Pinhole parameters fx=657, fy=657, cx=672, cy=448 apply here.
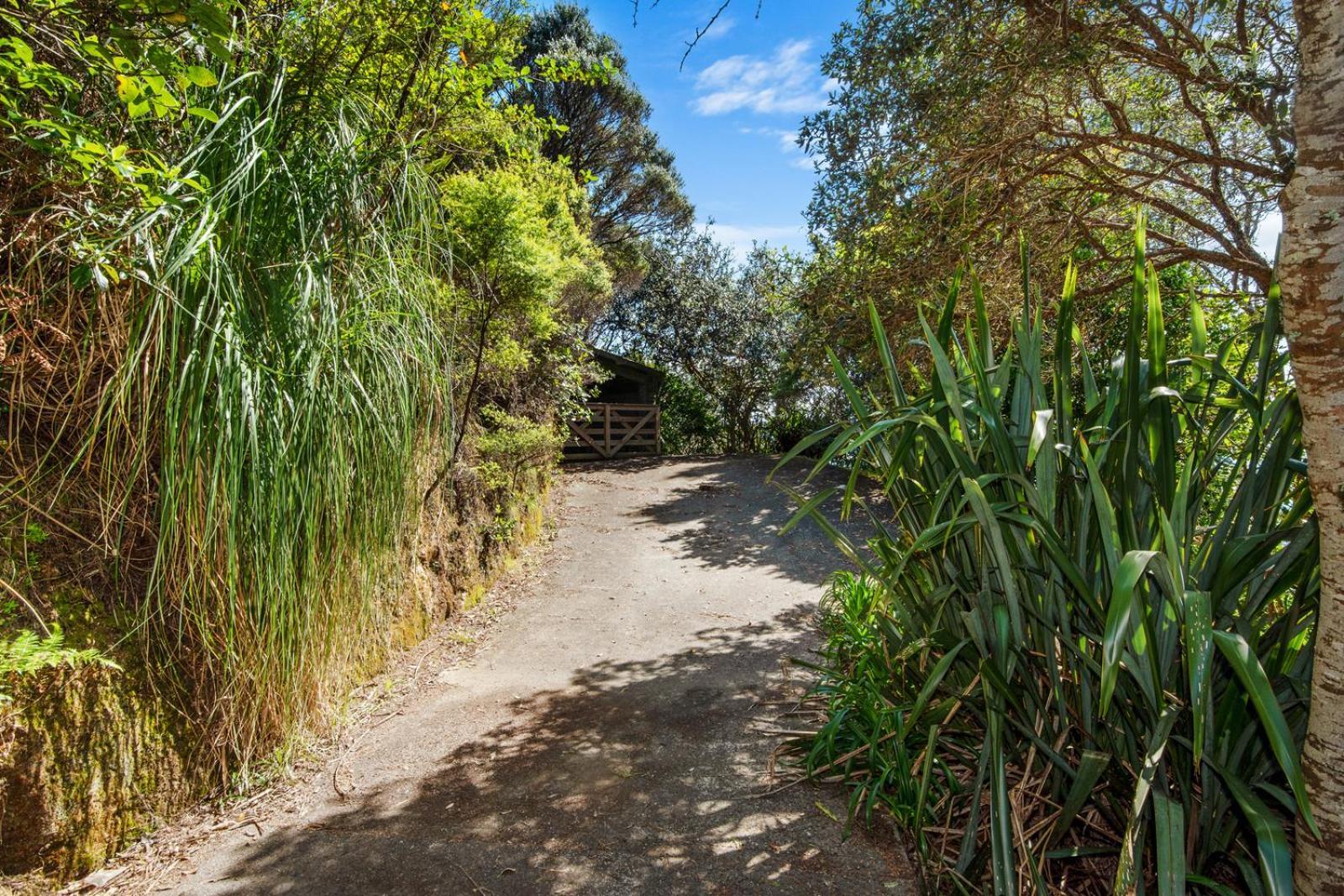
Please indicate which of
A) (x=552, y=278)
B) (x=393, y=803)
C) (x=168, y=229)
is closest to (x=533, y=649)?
(x=393, y=803)

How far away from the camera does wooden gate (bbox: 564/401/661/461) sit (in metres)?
12.8

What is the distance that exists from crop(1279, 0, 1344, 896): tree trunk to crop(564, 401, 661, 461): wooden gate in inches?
461

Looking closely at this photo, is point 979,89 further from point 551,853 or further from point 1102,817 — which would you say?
point 551,853

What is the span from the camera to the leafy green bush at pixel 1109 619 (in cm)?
134

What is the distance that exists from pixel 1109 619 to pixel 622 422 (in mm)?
12261

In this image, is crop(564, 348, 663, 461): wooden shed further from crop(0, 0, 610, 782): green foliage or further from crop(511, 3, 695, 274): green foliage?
crop(0, 0, 610, 782): green foliage

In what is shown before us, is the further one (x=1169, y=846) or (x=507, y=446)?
(x=507, y=446)

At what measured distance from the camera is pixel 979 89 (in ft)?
11.2

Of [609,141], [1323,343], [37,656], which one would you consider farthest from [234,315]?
[609,141]

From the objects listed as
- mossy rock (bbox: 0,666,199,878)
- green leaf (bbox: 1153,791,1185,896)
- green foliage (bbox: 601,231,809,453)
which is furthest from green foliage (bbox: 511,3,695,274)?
green leaf (bbox: 1153,791,1185,896)

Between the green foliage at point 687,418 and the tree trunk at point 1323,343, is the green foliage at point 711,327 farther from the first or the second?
the tree trunk at point 1323,343

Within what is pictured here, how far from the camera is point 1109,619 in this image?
43.3 inches

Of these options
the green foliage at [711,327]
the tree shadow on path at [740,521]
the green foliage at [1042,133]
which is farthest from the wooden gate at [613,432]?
the green foliage at [1042,133]

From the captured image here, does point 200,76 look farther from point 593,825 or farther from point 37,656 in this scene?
point 593,825
